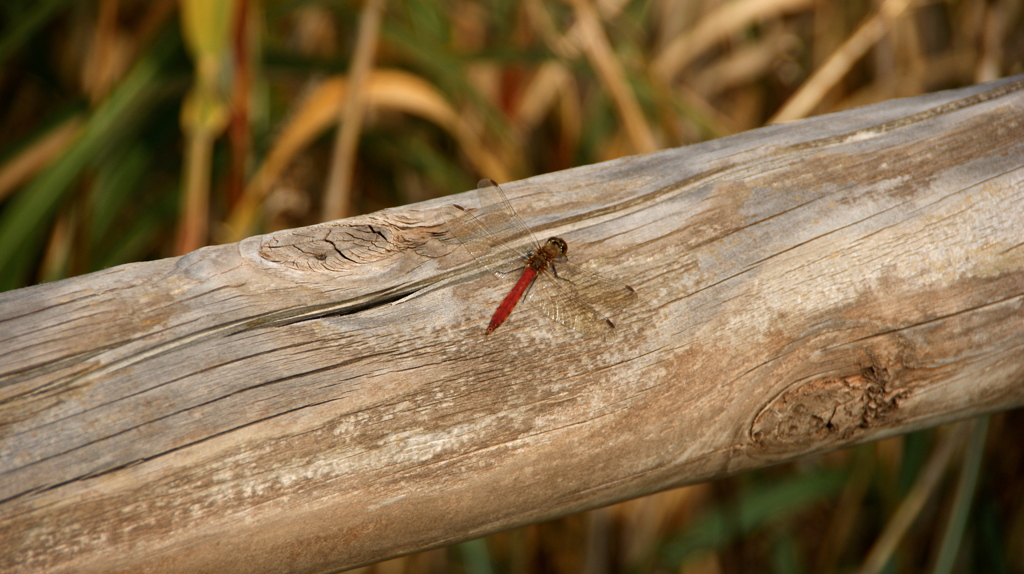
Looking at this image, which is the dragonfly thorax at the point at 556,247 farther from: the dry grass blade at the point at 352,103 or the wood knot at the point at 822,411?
the dry grass blade at the point at 352,103

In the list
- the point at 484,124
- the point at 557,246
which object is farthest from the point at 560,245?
the point at 484,124

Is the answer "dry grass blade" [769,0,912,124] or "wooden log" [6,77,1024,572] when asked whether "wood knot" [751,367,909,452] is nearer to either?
"wooden log" [6,77,1024,572]

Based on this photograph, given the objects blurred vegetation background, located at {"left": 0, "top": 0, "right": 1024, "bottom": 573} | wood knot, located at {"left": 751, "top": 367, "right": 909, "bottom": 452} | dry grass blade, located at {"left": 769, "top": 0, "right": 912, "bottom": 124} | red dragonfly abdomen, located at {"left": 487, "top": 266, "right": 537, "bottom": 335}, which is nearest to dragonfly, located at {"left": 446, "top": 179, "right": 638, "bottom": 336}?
red dragonfly abdomen, located at {"left": 487, "top": 266, "right": 537, "bottom": 335}

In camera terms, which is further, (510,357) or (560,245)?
(560,245)

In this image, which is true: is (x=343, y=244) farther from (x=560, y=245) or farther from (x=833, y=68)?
(x=833, y=68)

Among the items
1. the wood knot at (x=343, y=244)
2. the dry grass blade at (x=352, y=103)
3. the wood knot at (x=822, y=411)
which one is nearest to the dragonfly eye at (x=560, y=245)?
the wood knot at (x=343, y=244)

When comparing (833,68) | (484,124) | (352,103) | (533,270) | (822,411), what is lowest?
(822,411)

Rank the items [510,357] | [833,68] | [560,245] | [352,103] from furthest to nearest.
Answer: [833,68]
[352,103]
[560,245]
[510,357]
